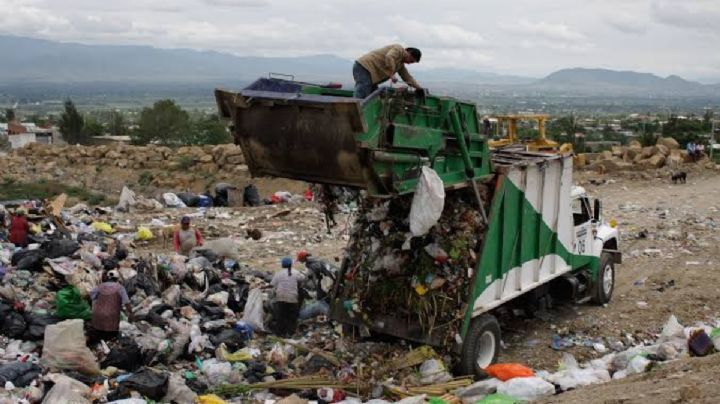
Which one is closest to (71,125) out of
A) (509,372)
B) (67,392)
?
(67,392)

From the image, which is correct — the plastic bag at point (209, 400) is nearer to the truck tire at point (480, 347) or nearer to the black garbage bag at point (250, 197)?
the truck tire at point (480, 347)

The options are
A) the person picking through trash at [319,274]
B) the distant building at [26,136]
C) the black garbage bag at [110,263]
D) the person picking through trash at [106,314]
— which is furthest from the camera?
the distant building at [26,136]

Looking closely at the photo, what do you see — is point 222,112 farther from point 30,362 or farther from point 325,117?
point 30,362

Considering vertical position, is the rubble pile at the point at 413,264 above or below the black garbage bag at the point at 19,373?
above

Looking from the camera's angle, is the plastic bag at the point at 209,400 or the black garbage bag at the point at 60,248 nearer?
the plastic bag at the point at 209,400

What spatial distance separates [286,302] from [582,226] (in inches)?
149

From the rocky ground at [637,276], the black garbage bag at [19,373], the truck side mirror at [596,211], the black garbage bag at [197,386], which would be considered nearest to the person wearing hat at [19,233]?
the rocky ground at [637,276]

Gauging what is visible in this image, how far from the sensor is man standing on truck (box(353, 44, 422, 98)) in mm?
6523

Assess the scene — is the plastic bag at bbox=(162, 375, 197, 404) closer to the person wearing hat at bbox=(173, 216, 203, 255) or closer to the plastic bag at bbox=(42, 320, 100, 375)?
the plastic bag at bbox=(42, 320, 100, 375)

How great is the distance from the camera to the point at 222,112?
6809 millimetres

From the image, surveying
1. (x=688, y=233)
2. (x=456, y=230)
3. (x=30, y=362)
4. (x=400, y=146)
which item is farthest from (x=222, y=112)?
(x=688, y=233)

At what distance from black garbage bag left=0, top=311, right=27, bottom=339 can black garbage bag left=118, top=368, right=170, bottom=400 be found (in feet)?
5.65

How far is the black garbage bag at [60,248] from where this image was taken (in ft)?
32.2

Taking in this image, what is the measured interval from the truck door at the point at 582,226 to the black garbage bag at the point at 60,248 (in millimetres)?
6376
